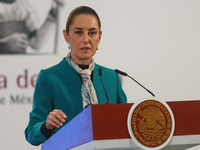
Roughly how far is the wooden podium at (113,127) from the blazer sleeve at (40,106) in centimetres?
47

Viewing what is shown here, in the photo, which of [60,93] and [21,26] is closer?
[60,93]

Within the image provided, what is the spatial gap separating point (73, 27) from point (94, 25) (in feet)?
0.39

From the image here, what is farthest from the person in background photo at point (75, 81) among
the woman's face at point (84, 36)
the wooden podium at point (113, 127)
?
the wooden podium at point (113, 127)

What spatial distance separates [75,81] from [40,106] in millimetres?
247

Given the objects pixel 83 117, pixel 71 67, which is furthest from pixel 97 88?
pixel 83 117

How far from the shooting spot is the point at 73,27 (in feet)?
6.20

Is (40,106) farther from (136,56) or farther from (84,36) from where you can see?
(136,56)

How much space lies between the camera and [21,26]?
2957 millimetres

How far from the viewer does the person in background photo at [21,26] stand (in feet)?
9.58

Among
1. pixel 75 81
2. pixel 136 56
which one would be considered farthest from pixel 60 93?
pixel 136 56

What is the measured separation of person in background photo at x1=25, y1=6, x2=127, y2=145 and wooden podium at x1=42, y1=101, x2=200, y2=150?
1.84ft

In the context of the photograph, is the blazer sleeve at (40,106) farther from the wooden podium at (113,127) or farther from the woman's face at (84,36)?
the wooden podium at (113,127)

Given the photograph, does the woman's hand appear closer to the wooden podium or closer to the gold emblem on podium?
the wooden podium

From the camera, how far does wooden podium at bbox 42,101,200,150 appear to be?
1024 mm
